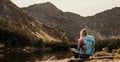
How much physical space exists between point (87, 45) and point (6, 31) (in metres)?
184

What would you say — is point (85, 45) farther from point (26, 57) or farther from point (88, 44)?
point (26, 57)

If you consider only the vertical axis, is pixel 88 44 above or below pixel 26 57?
above

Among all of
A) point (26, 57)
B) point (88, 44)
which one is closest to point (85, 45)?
point (88, 44)

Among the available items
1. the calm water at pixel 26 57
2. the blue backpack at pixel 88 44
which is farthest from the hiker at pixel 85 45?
the calm water at pixel 26 57

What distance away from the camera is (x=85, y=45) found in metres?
17.8

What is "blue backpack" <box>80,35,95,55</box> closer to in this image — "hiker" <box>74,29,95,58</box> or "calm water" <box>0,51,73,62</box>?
"hiker" <box>74,29,95,58</box>

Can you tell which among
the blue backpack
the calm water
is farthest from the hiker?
the calm water

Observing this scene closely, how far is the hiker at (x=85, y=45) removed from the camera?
1748 cm

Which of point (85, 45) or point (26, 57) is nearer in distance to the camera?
point (85, 45)

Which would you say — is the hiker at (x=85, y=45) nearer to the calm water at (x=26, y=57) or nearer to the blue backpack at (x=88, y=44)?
the blue backpack at (x=88, y=44)

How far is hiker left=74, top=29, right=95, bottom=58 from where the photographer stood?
688 inches

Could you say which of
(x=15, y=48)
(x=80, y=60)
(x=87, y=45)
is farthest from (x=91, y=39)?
(x=15, y=48)

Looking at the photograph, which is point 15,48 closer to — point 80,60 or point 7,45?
point 7,45

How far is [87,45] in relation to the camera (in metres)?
17.9
